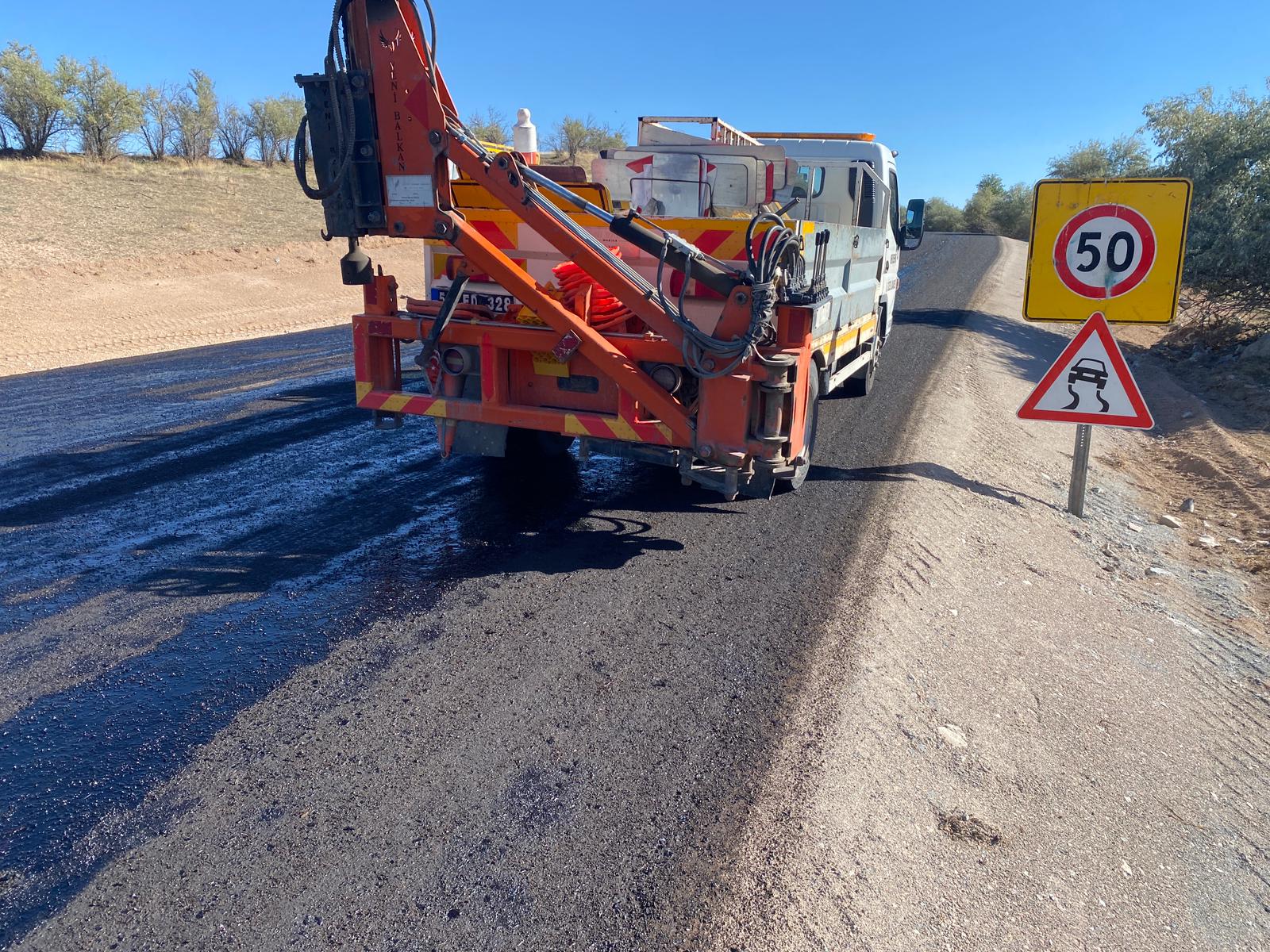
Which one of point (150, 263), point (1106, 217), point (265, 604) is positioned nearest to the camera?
point (265, 604)

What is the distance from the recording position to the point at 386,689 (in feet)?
12.1

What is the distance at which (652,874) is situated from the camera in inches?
106

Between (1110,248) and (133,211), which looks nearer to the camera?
(1110,248)

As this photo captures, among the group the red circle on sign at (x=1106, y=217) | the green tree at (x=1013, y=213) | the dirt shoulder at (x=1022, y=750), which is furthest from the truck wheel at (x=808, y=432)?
the green tree at (x=1013, y=213)

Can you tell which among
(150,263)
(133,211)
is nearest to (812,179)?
(150,263)

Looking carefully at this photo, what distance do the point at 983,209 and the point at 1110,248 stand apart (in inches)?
1892

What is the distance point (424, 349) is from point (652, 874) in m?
3.65

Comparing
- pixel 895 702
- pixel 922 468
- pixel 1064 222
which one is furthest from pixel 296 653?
pixel 1064 222

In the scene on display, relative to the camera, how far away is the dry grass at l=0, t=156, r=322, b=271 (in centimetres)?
2062

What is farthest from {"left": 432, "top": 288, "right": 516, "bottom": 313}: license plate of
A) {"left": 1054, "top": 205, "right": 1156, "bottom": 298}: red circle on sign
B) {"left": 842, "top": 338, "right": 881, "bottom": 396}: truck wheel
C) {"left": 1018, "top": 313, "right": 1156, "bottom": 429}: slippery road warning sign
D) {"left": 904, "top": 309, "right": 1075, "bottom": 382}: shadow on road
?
{"left": 904, "top": 309, "right": 1075, "bottom": 382}: shadow on road

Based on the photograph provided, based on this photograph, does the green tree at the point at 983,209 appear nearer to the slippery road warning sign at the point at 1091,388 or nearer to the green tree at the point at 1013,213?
the green tree at the point at 1013,213

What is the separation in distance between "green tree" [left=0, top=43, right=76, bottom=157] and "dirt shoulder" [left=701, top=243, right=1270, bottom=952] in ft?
116

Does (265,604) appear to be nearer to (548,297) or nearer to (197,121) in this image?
(548,297)

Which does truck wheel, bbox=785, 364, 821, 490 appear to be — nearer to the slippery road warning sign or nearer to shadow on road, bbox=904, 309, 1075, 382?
the slippery road warning sign
